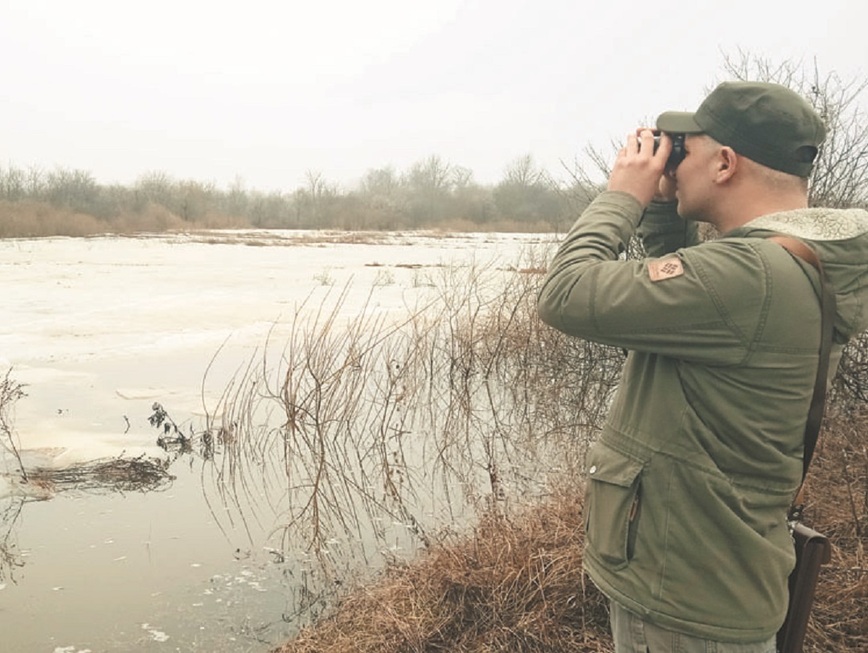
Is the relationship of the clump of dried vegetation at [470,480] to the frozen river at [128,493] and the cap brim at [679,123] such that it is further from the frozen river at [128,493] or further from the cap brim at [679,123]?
the cap brim at [679,123]

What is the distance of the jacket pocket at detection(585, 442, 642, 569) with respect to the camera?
1.46 m

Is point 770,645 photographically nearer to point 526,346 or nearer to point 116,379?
point 526,346

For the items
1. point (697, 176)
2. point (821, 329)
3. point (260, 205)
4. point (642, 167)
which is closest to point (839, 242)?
point (821, 329)

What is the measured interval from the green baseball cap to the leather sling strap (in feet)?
0.60

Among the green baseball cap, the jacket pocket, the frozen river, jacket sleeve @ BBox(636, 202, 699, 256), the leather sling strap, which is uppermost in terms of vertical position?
the green baseball cap

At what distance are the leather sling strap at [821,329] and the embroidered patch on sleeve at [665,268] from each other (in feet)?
0.59

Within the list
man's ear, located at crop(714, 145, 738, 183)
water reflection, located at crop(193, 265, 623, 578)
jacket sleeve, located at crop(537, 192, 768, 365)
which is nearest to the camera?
jacket sleeve, located at crop(537, 192, 768, 365)

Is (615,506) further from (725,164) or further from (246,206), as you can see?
(246,206)

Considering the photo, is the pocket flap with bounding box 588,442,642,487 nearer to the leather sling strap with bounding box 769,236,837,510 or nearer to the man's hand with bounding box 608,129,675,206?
the leather sling strap with bounding box 769,236,837,510

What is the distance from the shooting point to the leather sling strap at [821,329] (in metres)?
1.34

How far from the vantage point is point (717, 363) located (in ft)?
4.51

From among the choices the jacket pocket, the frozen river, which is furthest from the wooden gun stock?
the frozen river

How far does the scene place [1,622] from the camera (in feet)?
12.2

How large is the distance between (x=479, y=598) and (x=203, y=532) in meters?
2.40
